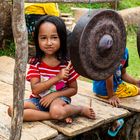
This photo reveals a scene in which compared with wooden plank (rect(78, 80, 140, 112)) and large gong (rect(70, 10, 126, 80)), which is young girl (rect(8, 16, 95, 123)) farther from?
wooden plank (rect(78, 80, 140, 112))

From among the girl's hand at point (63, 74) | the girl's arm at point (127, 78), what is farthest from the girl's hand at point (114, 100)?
the girl's hand at point (63, 74)

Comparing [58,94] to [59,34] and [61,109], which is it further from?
[59,34]

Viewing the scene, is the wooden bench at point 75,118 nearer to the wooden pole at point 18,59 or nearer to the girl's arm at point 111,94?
the girl's arm at point 111,94

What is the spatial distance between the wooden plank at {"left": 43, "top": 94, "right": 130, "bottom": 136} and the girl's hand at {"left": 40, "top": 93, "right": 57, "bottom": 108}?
0.16m

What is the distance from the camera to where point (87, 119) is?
11.9ft

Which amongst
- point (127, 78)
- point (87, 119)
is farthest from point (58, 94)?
point (127, 78)

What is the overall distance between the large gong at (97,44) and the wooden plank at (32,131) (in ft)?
1.81

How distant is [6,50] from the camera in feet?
21.8

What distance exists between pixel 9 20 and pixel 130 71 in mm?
2202

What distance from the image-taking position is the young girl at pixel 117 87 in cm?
407

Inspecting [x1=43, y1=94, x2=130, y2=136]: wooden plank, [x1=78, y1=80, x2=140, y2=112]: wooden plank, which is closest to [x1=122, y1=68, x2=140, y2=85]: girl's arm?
[x1=78, y1=80, x2=140, y2=112]: wooden plank

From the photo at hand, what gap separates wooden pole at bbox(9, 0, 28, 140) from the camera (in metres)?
2.46

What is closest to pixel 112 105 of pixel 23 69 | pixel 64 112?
pixel 64 112

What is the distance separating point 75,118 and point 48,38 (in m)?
0.75
